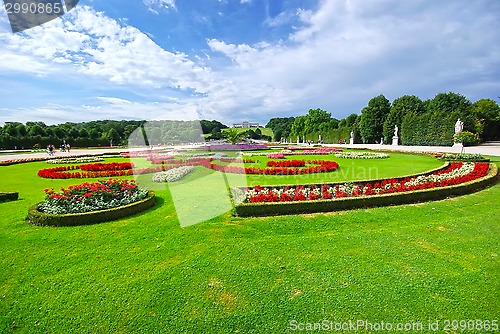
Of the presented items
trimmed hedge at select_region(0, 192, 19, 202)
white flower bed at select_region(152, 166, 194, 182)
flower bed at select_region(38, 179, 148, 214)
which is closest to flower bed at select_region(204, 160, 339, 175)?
white flower bed at select_region(152, 166, 194, 182)

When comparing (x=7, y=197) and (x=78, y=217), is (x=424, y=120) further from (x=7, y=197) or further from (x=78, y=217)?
(x=7, y=197)

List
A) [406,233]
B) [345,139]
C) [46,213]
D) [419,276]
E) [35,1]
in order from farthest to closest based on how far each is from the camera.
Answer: [345,139], [46,213], [406,233], [419,276], [35,1]

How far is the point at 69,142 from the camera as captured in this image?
2098 inches

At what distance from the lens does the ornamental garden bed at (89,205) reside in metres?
6.19

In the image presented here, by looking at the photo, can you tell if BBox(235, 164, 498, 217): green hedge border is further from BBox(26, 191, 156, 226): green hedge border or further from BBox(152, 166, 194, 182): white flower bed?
BBox(152, 166, 194, 182): white flower bed

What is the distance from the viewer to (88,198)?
6871 millimetres

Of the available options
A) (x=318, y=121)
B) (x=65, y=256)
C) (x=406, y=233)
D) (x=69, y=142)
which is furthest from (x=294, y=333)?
(x=318, y=121)

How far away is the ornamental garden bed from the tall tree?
5024cm

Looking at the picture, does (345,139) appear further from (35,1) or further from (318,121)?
(35,1)

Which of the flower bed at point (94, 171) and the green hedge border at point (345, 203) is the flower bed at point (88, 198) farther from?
the flower bed at point (94, 171)

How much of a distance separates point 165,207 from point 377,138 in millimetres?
51166

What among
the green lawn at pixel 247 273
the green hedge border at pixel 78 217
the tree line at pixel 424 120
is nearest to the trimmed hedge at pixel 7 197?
the green hedge border at pixel 78 217

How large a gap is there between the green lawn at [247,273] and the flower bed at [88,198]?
26.9 inches

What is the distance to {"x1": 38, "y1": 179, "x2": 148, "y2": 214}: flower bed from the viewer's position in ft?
21.5
